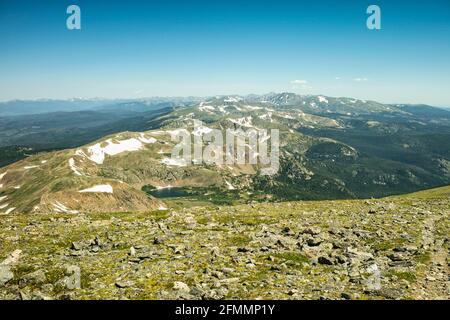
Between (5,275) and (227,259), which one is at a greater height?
(5,275)

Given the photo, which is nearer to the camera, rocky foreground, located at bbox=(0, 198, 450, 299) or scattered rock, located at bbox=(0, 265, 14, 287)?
rocky foreground, located at bbox=(0, 198, 450, 299)

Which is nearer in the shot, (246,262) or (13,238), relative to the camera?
(246,262)

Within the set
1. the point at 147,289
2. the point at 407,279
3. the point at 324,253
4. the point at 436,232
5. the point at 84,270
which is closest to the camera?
the point at 147,289

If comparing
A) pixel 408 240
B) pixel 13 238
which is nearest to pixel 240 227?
pixel 408 240

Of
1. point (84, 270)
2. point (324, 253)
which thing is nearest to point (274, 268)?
point (324, 253)

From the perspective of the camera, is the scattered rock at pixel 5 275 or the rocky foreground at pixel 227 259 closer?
the rocky foreground at pixel 227 259

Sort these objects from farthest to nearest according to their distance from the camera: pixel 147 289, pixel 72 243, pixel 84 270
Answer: pixel 72 243, pixel 84 270, pixel 147 289

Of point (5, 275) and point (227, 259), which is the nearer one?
point (5, 275)
